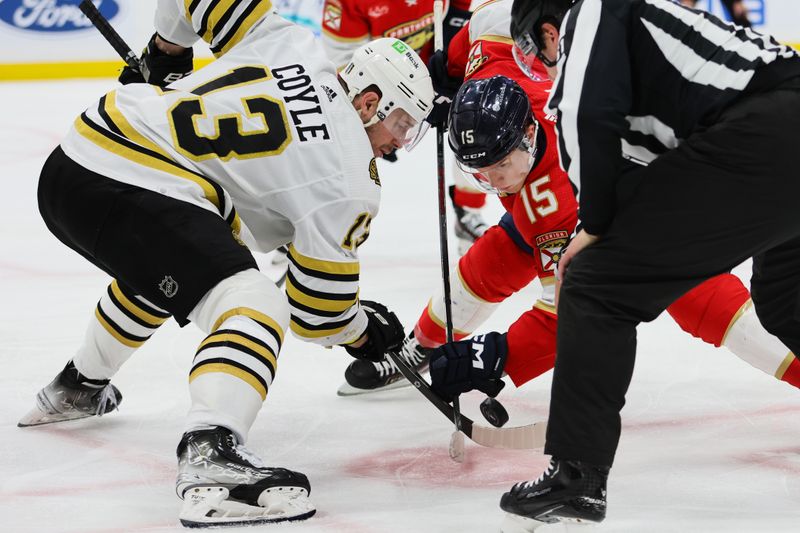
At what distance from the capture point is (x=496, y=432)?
241cm

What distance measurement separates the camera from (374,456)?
2467mm

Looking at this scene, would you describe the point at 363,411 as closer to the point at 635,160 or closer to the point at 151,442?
the point at 151,442

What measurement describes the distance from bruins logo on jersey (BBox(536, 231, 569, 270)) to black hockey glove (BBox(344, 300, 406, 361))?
0.36 metres

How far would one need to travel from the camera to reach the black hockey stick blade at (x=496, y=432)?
2.34m

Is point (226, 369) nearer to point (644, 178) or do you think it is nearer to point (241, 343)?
point (241, 343)

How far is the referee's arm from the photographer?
1694 mm

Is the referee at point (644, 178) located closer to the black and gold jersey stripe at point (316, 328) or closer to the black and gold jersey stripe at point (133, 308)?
the black and gold jersey stripe at point (316, 328)

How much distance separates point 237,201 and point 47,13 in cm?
575

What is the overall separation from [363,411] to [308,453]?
331 mm

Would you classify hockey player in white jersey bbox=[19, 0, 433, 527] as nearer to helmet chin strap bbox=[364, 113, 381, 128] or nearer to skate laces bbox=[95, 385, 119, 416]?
helmet chin strap bbox=[364, 113, 381, 128]

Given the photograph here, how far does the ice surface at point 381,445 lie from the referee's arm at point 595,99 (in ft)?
2.07

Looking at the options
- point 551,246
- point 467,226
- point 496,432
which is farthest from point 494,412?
point 467,226

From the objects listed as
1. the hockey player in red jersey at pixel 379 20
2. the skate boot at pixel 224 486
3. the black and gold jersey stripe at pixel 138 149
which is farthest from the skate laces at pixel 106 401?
the hockey player in red jersey at pixel 379 20

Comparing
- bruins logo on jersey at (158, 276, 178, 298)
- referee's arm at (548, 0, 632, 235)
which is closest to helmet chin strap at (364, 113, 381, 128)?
bruins logo on jersey at (158, 276, 178, 298)
